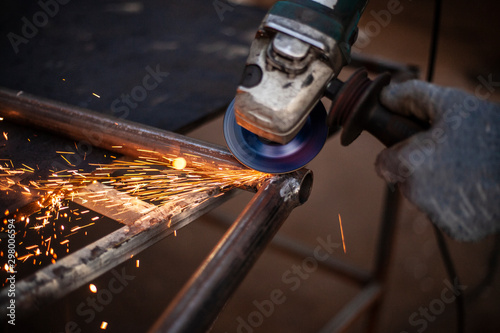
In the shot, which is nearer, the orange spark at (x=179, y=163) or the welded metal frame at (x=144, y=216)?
the welded metal frame at (x=144, y=216)

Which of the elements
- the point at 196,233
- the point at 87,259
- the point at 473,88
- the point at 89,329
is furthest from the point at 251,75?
the point at 473,88

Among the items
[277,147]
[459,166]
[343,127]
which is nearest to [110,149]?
[277,147]

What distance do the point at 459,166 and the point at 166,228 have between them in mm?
579

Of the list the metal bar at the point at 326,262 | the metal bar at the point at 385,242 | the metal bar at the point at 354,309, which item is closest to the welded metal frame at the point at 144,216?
the metal bar at the point at 385,242

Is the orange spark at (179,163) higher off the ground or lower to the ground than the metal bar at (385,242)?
higher

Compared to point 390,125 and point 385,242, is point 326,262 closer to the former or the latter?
point 385,242

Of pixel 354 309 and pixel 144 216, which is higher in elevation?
pixel 144 216

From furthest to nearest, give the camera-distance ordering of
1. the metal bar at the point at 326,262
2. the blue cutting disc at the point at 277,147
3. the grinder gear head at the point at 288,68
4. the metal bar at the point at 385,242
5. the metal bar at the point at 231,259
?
the metal bar at the point at 326,262, the metal bar at the point at 385,242, the blue cutting disc at the point at 277,147, the grinder gear head at the point at 288,68, the metal bar at the point at 231,259

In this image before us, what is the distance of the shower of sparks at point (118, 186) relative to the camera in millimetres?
991

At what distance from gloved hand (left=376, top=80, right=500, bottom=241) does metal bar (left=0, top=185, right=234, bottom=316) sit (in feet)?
1.42

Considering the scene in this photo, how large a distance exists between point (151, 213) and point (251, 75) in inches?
14.0

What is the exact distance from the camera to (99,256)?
2.60 feet

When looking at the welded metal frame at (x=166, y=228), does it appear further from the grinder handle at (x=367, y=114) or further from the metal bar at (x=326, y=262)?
the metal bar at (x=326, y=262)

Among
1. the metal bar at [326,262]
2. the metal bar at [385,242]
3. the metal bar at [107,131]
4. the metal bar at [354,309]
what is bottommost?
the metal bar at [326,262]
